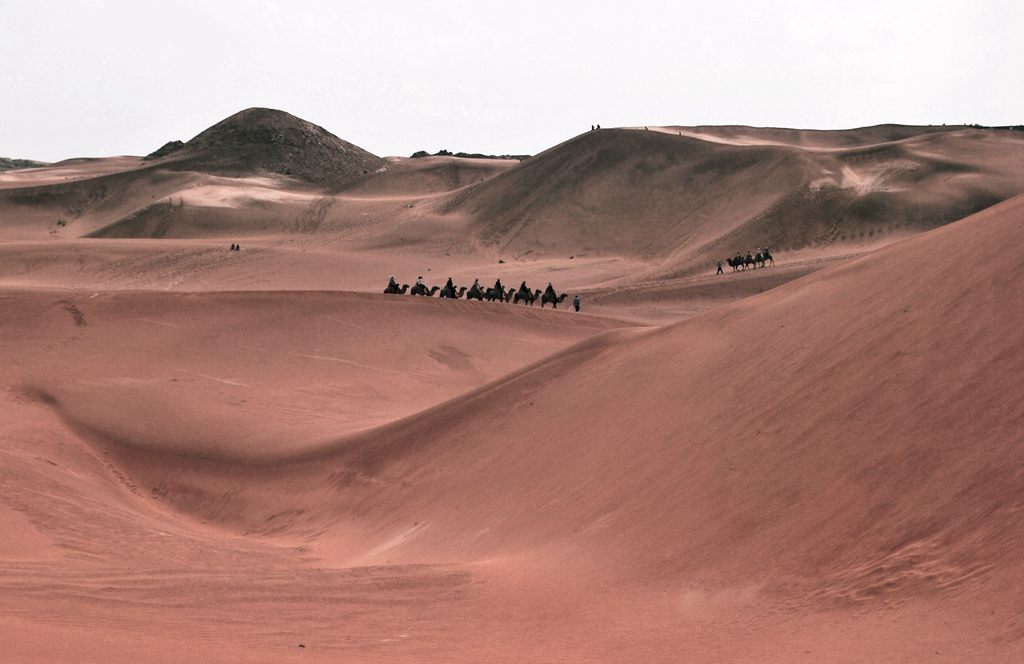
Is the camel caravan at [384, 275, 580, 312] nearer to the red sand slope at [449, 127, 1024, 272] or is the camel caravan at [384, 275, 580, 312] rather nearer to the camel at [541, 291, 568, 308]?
the camel at [541, 291, 568, 308]

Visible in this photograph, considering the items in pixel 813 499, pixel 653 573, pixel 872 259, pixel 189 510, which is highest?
pixel 872 259

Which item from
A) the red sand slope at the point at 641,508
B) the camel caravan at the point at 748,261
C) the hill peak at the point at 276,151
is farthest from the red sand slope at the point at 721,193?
the red sand slope at the point at 641,508

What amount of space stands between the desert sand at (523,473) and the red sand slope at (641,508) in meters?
0.04

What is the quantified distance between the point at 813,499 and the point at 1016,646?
134 inches

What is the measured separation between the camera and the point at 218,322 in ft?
98.0

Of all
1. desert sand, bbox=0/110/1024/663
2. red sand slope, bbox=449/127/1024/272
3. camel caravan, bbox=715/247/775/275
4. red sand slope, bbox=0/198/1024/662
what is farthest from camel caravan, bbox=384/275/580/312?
red sand slope, bbox=0/198/1024/662

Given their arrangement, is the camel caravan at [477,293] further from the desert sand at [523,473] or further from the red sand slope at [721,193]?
the red sand slope at [721,193]

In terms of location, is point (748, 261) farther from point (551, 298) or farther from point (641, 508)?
point (641, 508)

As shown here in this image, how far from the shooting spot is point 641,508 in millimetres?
11836

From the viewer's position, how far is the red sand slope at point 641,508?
8.06 metres

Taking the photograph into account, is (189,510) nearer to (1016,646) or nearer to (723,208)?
(1016,646)

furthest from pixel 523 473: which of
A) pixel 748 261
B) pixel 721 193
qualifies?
pixel 721 193

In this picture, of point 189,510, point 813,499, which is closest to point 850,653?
point 813,499

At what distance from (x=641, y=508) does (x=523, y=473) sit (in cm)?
347
